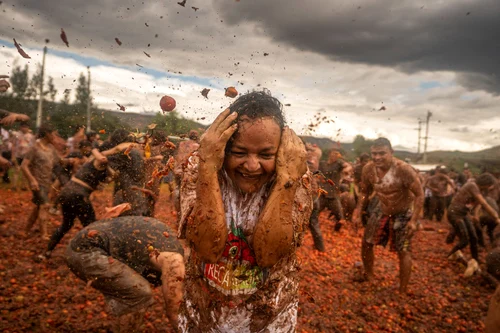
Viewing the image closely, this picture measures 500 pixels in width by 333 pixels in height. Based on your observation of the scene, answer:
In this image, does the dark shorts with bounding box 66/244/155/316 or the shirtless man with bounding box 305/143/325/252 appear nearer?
the dark shorts with bounding box 66/244/155/316

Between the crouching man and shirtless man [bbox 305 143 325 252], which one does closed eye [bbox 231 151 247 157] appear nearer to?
the crouching man

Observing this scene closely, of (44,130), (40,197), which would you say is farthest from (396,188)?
(44,130)

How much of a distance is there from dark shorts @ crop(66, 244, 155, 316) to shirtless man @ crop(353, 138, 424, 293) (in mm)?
4443

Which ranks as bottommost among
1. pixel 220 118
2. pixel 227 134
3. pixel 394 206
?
→ pixel 394 206

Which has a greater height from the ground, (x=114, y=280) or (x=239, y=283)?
(x=239, y=283)

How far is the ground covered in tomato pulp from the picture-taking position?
14.4ft

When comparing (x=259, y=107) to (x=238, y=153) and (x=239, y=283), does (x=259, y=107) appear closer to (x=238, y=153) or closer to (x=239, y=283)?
(x=238, y=153)

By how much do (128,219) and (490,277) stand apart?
742 cm

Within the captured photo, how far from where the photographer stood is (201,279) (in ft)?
6.68

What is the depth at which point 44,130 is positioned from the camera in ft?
25.8

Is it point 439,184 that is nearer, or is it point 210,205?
point 210,205

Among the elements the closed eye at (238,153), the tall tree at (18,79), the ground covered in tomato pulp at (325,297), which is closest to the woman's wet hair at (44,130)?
the ground covered in tomato pulp at (325,297)

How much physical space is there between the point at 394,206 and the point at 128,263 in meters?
4.61

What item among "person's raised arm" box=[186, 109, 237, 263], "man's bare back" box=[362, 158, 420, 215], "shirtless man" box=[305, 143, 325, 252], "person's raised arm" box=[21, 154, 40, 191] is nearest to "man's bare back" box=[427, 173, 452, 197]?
"shirtless man" box=[305, 143, 325, 252]
